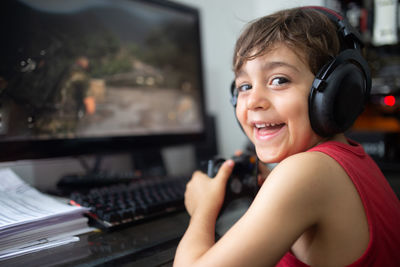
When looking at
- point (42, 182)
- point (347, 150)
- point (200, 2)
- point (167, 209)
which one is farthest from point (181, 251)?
point (200, 2)

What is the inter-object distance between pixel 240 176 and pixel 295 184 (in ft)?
1.03

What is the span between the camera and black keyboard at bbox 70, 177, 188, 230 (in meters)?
0.55

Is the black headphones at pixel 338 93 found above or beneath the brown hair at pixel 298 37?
beneath

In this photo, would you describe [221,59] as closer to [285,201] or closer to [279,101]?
[279,101]

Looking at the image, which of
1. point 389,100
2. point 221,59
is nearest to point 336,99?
point 389,100

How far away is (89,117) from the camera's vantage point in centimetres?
84

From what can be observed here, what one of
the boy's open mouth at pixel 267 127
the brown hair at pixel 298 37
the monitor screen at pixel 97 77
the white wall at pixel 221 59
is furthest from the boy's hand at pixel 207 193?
the white wall at pixel 221 59

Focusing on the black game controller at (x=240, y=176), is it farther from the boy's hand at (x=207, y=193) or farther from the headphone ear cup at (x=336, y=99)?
the headphone ear cup at (x=336, y=99)

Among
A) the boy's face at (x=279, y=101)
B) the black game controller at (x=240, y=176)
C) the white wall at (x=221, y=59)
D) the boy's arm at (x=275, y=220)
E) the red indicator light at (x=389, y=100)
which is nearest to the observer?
the boy's arm at (x=275, y=220)

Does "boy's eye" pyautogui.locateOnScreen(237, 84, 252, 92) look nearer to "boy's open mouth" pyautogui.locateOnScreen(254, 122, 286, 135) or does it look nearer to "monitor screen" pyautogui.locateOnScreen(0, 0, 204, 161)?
"boy's open mouth" pyautogui.locateOnScreen(254, 122, 286, 135)

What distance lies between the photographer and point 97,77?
33.9 inches

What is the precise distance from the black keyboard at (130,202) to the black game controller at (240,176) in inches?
3.9

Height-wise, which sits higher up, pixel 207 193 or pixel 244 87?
pixel 244 87

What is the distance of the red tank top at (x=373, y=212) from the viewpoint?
42cm
